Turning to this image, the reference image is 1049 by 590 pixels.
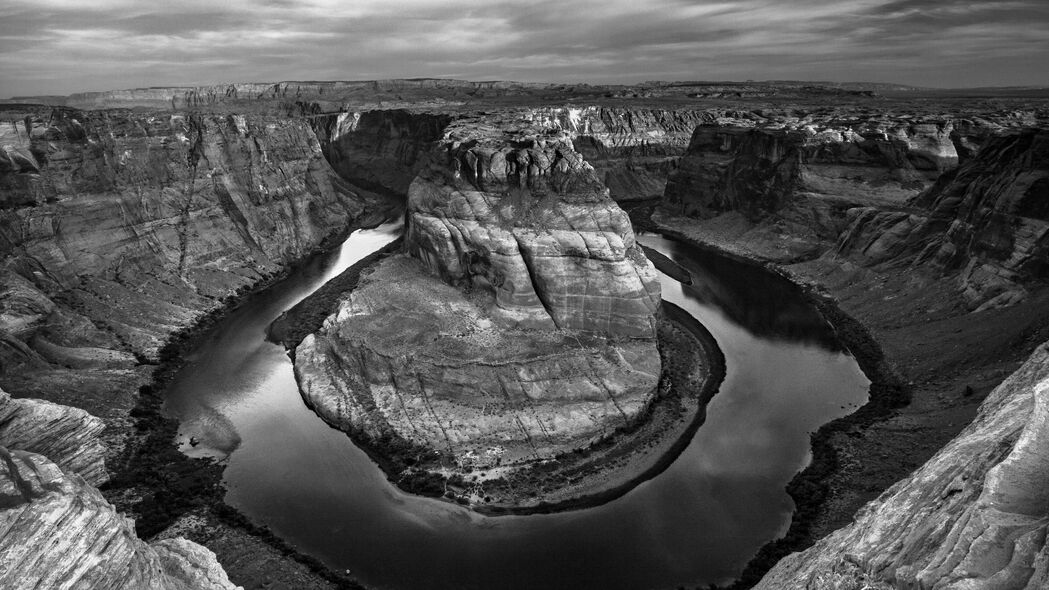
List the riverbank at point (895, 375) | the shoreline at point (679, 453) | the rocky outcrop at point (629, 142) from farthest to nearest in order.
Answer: the rocky outcrop at point (629, 142) → the riverbank at point (895, 375) → the shoreline at point (679, 453)

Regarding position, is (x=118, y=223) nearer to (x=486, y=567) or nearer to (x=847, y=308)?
(x=486, y=567)

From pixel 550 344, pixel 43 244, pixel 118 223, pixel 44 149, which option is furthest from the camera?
pixel 118 223

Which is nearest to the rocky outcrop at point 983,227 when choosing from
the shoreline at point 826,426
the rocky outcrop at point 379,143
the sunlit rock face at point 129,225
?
the shoreline at point 826,426

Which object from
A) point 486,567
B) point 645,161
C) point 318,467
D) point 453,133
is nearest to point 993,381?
point 486,567

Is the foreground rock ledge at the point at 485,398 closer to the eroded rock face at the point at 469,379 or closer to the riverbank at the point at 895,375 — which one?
the eroded rock face at the point at 469,379

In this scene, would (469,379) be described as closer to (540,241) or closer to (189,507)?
(540,241)

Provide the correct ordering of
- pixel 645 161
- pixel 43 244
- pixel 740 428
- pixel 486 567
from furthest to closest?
pixel 645 161 → pixel 43 244 → pixel 740 428 → pixel 486 567

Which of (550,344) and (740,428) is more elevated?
(550,344)
